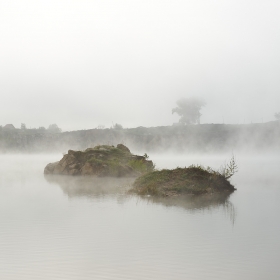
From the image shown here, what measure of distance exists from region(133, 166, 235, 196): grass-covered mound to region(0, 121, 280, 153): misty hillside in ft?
217

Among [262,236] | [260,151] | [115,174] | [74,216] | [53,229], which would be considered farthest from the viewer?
[260,151]

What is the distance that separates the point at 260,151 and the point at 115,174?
64.0 metres

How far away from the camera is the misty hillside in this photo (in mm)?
84812

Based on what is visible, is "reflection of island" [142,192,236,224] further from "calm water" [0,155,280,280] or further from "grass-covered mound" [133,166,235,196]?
"grass-covered mound" [133,166,235,196]

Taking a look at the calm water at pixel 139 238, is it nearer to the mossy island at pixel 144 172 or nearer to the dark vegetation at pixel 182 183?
the dark vegetation at pixel 182 183

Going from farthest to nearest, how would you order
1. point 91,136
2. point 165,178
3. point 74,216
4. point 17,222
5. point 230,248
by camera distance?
point 91,136, point 165,178, point 74,216, point 17,222, point 230,248

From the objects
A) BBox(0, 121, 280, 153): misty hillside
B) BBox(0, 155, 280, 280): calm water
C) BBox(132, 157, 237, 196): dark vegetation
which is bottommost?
BBox(0, 155, 280, 280): calm water

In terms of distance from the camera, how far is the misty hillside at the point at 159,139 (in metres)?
84.8

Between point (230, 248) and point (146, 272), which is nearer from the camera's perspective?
point (146, 272)

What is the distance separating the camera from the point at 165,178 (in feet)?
53.5

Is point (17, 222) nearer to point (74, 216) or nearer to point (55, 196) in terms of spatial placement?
point (74, 216)

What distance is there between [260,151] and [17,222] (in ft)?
254

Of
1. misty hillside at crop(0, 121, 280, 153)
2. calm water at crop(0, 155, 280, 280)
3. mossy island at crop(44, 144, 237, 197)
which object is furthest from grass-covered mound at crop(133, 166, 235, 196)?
misty hillside at crop(0, 121, 280, 153)

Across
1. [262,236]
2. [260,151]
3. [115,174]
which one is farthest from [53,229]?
[260,151]
